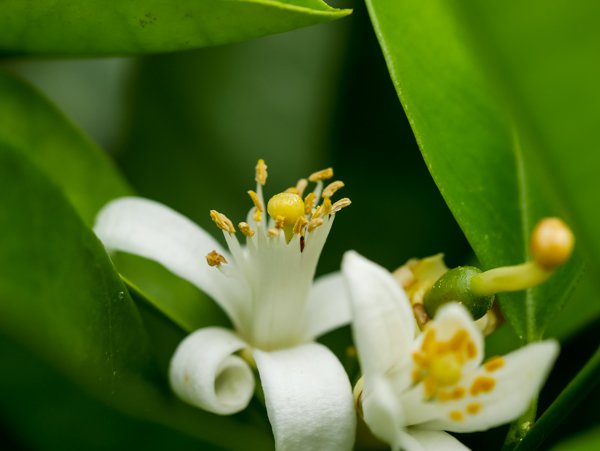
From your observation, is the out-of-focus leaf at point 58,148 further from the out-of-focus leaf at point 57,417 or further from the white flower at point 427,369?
the white flower at point 427,369

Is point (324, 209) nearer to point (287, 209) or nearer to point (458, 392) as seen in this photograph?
point (287, 209)

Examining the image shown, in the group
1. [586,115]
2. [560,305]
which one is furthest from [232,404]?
[586,115]

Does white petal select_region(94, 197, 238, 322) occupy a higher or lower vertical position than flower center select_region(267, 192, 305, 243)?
higher

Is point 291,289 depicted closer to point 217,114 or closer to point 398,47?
point 398,47

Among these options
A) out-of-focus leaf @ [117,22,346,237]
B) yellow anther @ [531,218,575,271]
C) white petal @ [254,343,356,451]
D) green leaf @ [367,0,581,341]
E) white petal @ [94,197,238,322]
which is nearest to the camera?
yellow anther @ [531,218,575,271]

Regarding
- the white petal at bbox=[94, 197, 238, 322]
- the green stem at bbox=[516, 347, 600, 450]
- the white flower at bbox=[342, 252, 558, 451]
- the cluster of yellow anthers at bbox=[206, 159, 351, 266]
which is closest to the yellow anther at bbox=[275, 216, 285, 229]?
the cluster of yellow anthers at bbox=[206, 159, 351, 266]

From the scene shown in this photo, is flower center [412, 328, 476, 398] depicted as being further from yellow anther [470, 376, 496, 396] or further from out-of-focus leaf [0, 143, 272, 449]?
out-of-focus leaf [0, 143, 272, 449]

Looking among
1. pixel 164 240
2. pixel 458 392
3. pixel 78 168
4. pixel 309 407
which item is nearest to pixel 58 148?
pixel 78 168
